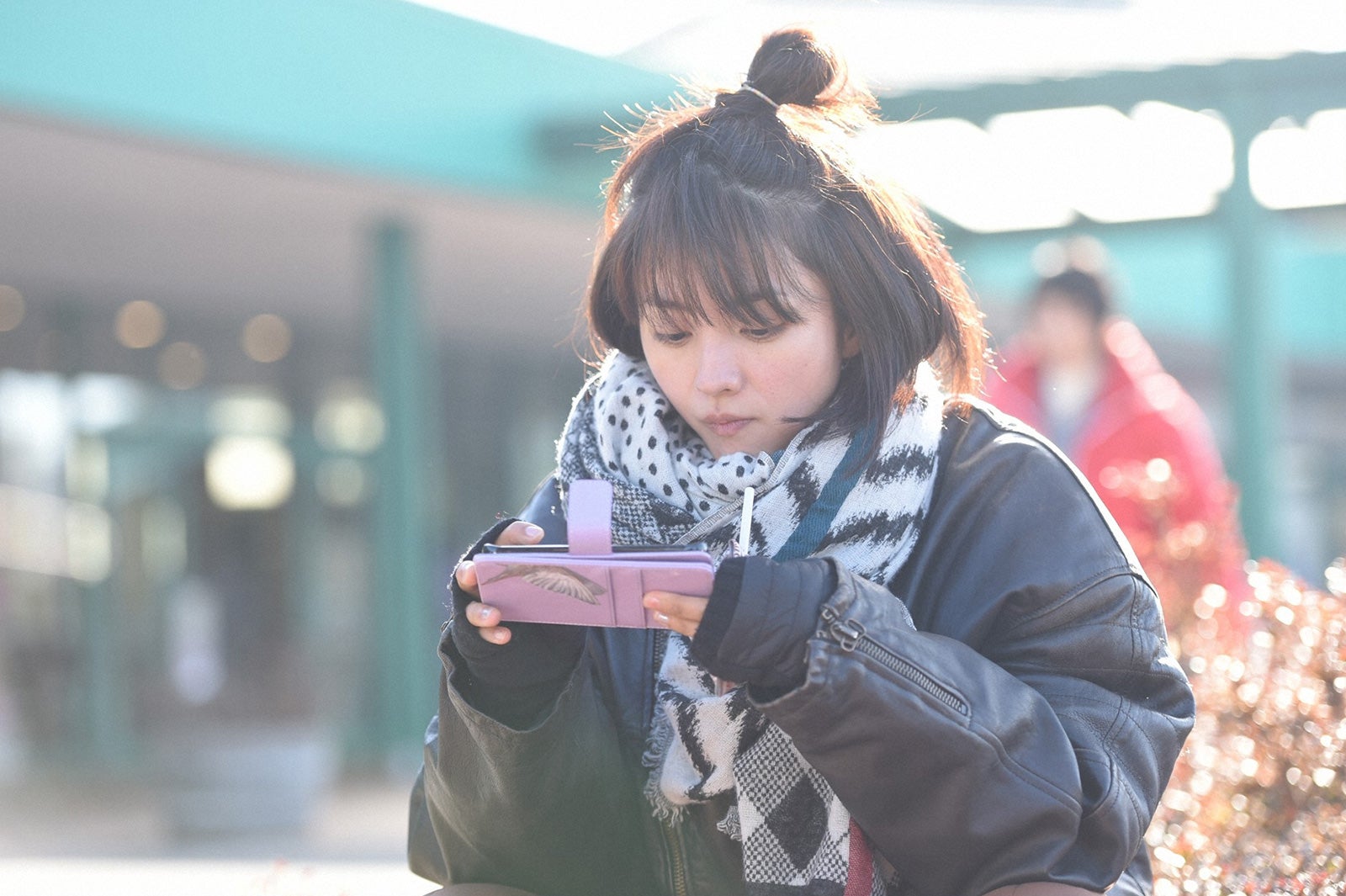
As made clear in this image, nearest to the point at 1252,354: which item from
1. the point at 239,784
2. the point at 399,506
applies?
the point at 399,506

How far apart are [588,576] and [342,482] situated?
11318mm

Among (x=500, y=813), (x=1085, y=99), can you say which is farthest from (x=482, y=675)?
(x=1085, y=99)

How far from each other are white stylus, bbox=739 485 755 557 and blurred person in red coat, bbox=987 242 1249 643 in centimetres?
233

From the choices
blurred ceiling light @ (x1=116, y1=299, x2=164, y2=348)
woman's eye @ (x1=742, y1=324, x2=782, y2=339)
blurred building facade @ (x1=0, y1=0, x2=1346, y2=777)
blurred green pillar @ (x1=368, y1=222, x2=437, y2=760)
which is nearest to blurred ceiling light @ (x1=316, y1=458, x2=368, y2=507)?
blurred building facade @ (x1=0, y1=0, x2=1346, y2=777)

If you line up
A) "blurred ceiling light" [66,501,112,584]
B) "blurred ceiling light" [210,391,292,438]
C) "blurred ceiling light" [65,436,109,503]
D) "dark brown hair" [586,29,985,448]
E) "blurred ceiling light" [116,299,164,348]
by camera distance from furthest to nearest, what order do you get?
"blurred ceiling light" [210,391,292,438]
"blurred ceiling light" [116,299,164,348]
"blurred ceiling light" [66,501,112,584]
"blurred ceiling light" [65,436,109,503]
"dark brown hair" [586,29,985,448]

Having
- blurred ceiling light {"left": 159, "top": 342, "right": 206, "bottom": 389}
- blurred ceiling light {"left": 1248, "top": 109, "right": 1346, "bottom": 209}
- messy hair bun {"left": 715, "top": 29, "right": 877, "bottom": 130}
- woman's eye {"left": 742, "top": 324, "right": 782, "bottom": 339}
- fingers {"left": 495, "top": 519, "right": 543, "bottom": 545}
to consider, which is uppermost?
blurred ceiling light {"left": 1248, "top": 109, "right": 1346, "bottom": 209}

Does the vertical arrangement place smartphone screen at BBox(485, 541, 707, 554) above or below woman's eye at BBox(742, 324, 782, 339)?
below

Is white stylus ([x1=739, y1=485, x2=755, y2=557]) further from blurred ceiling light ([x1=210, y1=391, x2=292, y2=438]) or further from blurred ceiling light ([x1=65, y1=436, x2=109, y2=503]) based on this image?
blurred ceiling light ([x1=210, y1=391, x2=292, y2=438])

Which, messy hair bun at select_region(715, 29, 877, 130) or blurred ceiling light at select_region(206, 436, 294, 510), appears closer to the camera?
messy hair bun at select_region(715, 29, 877, 130)

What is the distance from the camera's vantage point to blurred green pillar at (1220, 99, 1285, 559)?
867 centimetres

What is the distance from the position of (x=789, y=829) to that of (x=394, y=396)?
8.18 m

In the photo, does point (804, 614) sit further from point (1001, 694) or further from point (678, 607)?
point (1001, 694)

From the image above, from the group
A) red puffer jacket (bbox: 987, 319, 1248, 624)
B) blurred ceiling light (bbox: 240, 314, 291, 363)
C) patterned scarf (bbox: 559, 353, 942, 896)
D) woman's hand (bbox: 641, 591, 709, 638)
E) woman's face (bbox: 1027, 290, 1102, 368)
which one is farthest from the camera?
blurred ceiling light (bbox: 240, 314, 291, 363)

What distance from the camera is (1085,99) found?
8094 millimetres
